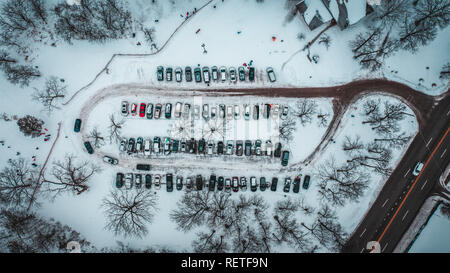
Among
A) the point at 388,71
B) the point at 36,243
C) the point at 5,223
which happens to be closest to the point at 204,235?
the point at 36,243

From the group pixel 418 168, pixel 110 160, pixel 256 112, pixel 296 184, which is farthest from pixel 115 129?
pixel 418 168

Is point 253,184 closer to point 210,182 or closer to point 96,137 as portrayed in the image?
point 210,182

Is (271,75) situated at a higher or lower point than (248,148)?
higher

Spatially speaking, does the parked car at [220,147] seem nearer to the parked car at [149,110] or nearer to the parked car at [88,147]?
the parked car at [149,110]

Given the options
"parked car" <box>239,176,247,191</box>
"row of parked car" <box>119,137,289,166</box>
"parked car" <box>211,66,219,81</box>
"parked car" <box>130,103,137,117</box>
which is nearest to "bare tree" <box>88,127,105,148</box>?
"row of parked car" <box>119,137,289,166</box>

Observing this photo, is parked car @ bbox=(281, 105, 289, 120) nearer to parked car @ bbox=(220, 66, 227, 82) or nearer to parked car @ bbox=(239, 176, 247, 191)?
parked car @ bbox=(220, 66, 227, 82)

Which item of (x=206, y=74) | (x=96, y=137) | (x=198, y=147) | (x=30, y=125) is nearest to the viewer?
(x=30, y=125)

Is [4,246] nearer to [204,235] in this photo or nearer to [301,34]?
[204,235]
